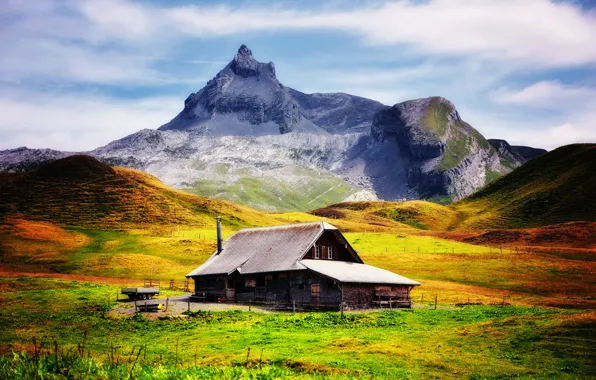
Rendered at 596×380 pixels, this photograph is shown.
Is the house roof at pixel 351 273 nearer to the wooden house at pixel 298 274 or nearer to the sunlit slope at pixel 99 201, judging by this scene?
the wooden house at pixel 298 274

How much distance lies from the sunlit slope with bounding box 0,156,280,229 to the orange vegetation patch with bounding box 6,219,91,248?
7.81m

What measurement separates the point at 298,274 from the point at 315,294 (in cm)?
312

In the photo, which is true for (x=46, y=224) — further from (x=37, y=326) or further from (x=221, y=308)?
(x=37, y=326)

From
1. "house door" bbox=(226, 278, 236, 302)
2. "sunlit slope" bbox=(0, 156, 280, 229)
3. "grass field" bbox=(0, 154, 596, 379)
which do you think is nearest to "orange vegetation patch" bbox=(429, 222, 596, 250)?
"grass field" bbox=(0, 154, 596, 379)

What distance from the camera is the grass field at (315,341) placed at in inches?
1176

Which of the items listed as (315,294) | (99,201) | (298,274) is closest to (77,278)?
(298,274)

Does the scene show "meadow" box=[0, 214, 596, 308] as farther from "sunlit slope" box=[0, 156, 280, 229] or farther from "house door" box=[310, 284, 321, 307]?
"house door" box=[310, 284, 321, 307]

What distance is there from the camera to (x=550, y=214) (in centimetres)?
19238

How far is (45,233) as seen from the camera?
424 ft

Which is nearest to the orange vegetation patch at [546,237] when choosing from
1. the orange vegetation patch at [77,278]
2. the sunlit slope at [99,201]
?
the sunlit slope at [99,201]

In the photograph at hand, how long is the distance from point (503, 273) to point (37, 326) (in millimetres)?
64560

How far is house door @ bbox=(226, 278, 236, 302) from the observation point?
72688mm

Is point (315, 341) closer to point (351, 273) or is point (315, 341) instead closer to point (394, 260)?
point (351, 273)

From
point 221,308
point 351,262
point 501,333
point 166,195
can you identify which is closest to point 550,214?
point 166,195
